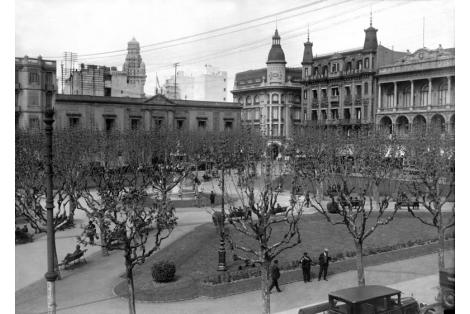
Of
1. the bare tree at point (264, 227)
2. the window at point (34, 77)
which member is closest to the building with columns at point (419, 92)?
the bare tree at point (264, 227)

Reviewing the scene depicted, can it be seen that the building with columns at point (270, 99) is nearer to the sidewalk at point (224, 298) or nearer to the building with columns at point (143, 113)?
the building with columns at point (143, 113)

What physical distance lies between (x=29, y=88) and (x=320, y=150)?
1942cm

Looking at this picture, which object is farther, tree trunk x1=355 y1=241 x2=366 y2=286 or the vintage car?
tree trunk x1=355 y1=241 x2=366 y2=286

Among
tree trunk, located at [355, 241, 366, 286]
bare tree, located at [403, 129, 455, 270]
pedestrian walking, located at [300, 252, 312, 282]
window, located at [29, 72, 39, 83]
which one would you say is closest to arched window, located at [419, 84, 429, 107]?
bare tree, located at [403, 129, 455, 270]

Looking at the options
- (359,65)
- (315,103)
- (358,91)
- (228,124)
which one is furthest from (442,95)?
(228,124)

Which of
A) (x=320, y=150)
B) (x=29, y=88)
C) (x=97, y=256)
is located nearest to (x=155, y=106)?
(x=320, y=150)

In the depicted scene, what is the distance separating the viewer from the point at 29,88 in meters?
26.9

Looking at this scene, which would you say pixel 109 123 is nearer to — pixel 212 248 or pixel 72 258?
pixel 212 248

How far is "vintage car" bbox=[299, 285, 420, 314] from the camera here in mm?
12985

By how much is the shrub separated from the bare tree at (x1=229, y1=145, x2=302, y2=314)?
2428mm

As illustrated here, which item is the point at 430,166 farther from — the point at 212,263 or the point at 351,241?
the point at 212,263

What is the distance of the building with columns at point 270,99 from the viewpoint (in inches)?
2205

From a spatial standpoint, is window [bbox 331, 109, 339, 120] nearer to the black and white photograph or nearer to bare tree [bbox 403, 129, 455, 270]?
the black and white photograph

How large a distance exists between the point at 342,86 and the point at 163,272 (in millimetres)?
46698
